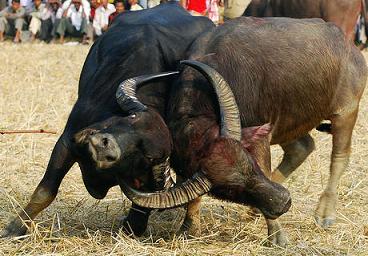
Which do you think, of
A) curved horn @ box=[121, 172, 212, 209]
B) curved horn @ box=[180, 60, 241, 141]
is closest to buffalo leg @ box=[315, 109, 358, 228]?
curved horn @ box=[180, 60, 241, 141]

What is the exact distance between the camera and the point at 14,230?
17.0ft

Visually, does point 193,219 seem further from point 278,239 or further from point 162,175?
point 162,175

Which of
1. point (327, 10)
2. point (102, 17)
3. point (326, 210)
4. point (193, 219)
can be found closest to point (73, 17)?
point (102, 17)

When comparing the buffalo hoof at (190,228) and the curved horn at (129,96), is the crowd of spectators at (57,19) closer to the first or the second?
the buffalo hoof at (190,228)

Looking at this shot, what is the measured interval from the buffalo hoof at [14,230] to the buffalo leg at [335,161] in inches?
86.0

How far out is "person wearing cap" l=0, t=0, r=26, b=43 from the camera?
69.5ft

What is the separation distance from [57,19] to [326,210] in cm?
1617

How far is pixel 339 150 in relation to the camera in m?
6.22

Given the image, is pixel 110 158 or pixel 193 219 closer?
pixel 110 158

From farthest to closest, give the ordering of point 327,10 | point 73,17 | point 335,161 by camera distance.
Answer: point 73,17
point 327,10
point 335,161

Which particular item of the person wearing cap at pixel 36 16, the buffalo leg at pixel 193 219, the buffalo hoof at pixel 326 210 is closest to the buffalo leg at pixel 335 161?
the buffalo hoof at pixel 326 210

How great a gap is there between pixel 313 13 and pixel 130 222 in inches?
215

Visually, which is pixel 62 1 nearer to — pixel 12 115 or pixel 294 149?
pixel 12 115

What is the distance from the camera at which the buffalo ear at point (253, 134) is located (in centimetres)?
479
